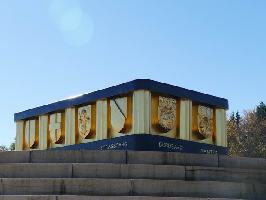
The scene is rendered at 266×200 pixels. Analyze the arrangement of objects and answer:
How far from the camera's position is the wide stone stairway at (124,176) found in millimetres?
12148

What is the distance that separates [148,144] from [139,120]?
0.94 m

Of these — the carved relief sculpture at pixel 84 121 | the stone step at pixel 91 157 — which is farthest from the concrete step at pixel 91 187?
the carved relief sculpture at pixel 84 121

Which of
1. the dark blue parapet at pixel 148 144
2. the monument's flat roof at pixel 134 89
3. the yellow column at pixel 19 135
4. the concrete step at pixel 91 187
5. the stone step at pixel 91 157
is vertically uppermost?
the monument's flat roof at pixel 134 89

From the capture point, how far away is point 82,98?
20.8 m

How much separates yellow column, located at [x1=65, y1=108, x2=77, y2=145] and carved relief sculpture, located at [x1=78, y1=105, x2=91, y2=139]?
0.39 meters

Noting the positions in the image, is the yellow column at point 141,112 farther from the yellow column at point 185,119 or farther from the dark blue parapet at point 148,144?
the yellow column at point 185,119

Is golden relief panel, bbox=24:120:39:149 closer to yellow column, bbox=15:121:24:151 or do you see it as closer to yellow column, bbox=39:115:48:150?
yellow column, bbox=15:121:24:151

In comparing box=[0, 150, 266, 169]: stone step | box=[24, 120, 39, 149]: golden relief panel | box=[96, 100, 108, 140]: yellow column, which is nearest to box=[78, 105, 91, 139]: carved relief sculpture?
box=[96, 100, 108, 140]: yellow column

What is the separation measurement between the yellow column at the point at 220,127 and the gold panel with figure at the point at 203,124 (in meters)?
0.32

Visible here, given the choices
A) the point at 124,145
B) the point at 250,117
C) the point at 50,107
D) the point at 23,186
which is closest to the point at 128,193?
the point at 23,186

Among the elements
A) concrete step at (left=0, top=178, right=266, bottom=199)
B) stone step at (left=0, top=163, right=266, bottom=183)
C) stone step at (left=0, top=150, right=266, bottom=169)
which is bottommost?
concrete step at (left=0, top=178, right=266, bottom=199)

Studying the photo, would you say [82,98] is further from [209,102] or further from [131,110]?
[209,102]

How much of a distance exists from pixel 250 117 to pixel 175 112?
40.2m

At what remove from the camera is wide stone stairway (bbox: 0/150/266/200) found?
12148 mm
